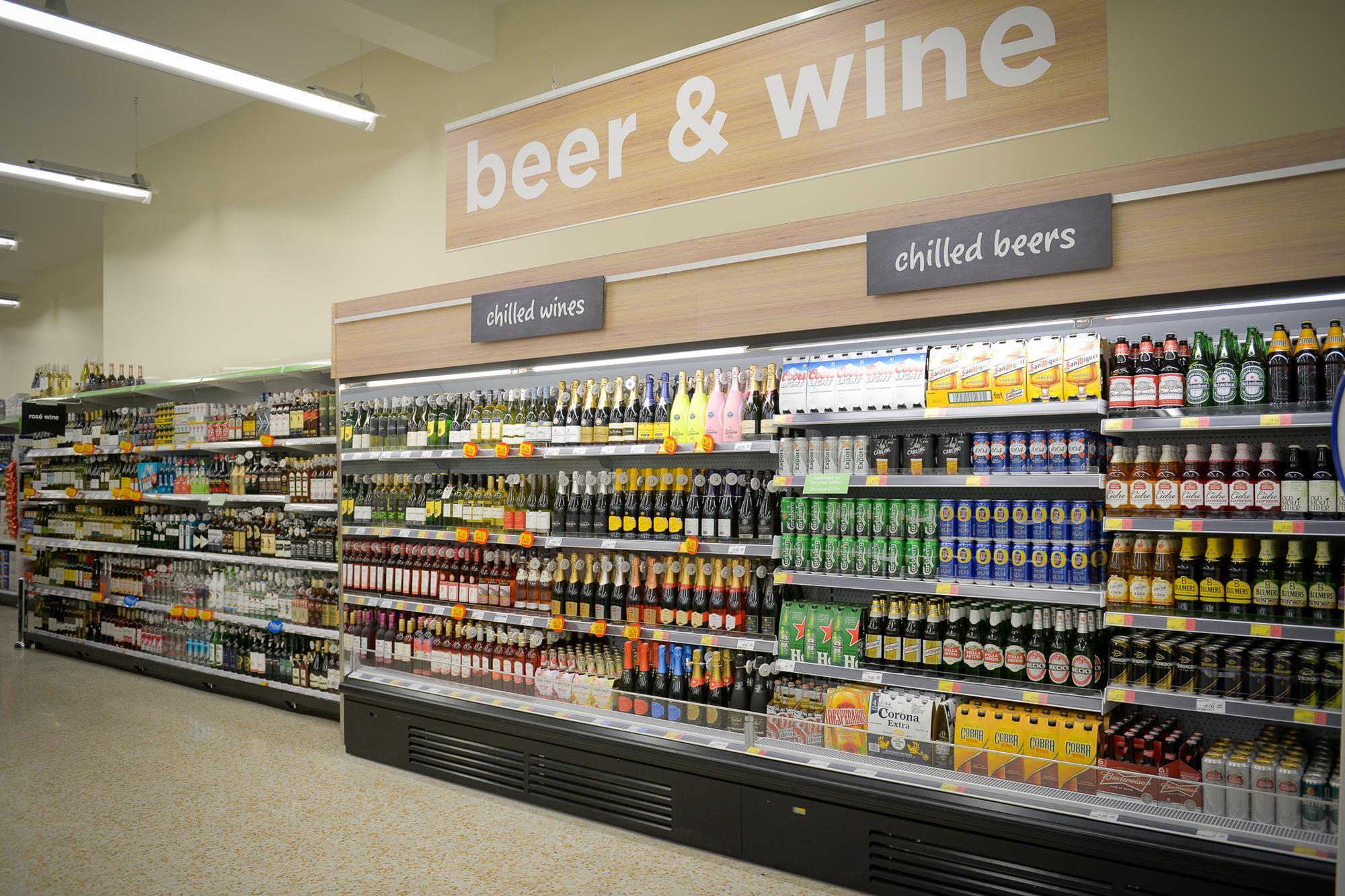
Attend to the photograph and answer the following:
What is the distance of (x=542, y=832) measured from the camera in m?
3.95

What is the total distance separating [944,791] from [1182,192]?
7.53ft

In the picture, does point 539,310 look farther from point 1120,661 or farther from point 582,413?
point 1120,661

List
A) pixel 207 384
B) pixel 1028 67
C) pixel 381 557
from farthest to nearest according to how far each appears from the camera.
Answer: pixel 207 384
pixel 381 557
pixel 1028 67

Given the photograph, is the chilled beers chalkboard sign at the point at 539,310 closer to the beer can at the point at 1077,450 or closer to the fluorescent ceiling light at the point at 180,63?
the fluorescent ceiling light at the point at 180,63

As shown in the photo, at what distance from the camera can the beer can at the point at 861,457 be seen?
12.0 ft

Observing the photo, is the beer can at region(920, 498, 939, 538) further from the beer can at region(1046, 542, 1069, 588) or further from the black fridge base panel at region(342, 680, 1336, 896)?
the black fridge base panel at region(342, 680, 1336, 896)

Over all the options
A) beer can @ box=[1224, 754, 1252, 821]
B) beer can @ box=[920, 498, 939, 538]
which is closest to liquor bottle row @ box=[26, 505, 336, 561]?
beer can @ box=[920, 498, 939, 538]

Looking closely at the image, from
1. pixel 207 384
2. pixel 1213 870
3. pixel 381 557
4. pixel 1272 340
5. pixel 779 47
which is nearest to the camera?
pixel 1213 870

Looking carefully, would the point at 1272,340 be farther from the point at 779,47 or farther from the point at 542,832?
the point at 542,832

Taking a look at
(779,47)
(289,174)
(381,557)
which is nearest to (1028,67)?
(779,47)

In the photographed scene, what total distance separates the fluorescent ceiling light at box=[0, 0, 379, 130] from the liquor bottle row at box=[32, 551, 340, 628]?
129 inches

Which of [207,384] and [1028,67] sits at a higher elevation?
[1028,67]

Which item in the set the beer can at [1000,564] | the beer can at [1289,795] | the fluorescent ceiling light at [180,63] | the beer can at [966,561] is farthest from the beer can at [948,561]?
the fluorescent ceiling light at [180,63]

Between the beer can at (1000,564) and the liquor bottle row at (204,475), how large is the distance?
4434mm
